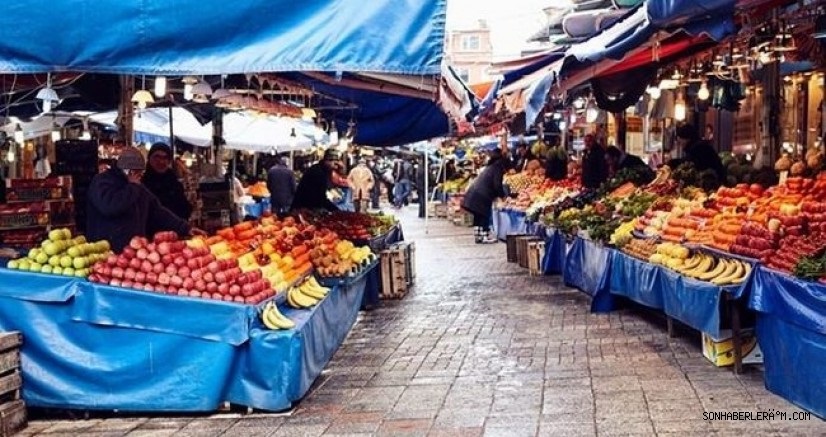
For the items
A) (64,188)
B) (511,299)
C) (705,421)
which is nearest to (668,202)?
(511,299)

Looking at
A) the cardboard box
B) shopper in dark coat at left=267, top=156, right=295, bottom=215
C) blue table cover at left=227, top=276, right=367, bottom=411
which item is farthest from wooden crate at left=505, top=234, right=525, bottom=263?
blue table cover at left=227, top=276, right=367, bottom=411

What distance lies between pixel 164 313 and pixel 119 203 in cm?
146

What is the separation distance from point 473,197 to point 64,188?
38.1ft

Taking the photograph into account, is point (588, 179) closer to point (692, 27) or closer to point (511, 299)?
point (511, 299)

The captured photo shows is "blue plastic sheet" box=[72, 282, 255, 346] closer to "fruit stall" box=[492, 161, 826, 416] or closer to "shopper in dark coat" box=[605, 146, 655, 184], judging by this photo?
"fruit stall" box=[492, 161, 826, 416]

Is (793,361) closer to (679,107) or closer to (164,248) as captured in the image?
(164,248)

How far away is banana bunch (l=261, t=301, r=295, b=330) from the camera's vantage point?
7387 millimetres

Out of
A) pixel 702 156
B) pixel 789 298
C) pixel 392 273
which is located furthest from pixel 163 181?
pixel 789 298

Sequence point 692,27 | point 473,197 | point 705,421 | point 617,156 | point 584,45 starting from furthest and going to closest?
point 473,197, point 617,156, point 584,45, point 692,27, point 705,421

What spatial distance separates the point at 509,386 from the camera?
8.16 metres

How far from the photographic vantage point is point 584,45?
1141 centimetres

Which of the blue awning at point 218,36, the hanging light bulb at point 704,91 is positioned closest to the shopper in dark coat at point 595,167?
the hanging light bulb at point 704,91

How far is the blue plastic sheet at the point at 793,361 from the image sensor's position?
678cm

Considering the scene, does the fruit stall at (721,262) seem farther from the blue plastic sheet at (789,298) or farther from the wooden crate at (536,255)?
the wooden crate at (536,255)
